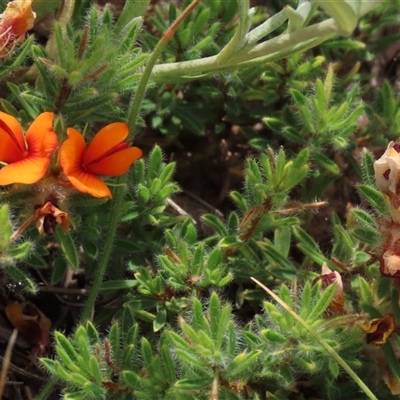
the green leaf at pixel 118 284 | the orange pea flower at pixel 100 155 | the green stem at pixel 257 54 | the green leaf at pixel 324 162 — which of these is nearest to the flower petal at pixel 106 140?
the orange pea flower at pixel 100 155

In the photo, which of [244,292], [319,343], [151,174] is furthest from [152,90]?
[319,343]

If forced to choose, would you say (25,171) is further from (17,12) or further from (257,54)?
(257,54)

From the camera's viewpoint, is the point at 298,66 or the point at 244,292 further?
the point at 298,66

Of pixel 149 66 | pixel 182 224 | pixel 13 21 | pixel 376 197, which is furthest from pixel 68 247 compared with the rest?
pixel 376 197

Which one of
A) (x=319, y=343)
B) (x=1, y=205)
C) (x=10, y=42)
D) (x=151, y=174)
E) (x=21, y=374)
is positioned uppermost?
(x=10, y=42)

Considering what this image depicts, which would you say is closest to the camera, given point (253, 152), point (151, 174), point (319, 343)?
point (319, 343)

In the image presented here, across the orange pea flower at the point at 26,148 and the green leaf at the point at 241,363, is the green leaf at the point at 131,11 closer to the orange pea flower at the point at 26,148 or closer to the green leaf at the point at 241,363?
the orange pea flower at the point at 26,148

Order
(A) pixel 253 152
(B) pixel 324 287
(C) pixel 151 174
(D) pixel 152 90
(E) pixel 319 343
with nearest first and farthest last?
1. (E) pixel 319 343
2. (B) pixel 324 287
3. (C) pixel 151 174
4. (D) pixel 152 90
5. (A) pixel 253 152

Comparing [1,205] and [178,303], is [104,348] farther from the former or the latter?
[1,205]
